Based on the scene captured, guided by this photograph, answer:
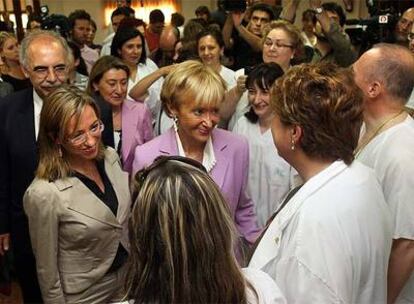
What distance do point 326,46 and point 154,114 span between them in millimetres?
1300

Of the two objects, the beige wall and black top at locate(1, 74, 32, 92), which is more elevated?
the beige wall

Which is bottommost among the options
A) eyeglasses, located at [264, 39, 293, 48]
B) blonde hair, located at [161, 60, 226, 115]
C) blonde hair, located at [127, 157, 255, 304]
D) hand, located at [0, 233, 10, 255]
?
hand, located at [0, 233, 10, 255]

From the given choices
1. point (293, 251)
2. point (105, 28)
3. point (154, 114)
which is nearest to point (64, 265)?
point (293, 251)

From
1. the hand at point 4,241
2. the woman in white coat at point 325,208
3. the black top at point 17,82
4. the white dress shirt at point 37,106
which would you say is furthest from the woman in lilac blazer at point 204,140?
the black top at point 17,82

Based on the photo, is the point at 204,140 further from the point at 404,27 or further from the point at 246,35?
the point at 404,27

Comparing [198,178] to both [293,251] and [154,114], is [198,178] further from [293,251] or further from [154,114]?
[154,114]

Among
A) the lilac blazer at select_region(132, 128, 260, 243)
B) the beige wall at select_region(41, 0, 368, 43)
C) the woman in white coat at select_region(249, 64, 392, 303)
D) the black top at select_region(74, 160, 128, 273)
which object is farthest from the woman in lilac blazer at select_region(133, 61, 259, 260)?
the beige wall at select_region(41, 0, 368, 43)

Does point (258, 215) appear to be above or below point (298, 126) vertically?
below

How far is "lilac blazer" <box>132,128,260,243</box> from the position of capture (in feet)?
5.88

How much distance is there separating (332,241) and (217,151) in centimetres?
80

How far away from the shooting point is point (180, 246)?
33.9 inches

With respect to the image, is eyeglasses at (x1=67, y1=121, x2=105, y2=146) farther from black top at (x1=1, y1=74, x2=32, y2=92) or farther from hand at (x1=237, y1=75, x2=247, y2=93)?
black top at (x1=1, y1=74, x2=32, y2=92)

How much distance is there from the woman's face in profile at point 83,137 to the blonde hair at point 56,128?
15 mm

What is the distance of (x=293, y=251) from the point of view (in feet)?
3.70
